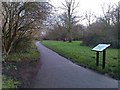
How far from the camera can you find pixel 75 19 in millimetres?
62094

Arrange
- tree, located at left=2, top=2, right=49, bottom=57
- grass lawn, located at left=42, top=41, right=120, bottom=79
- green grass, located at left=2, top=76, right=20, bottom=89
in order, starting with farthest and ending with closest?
tree, located at left=2, top=2, right=49, bottom=57 < grass lawn, located at left=42, top=41, right=120, bottom=79 < green grass, located at left=2, top=76, right=20, bottom=89

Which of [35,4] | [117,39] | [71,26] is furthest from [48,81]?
[71,26]

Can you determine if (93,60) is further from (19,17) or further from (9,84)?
(9,84)

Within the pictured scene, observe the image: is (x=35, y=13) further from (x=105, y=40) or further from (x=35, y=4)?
(x=105, y=40)

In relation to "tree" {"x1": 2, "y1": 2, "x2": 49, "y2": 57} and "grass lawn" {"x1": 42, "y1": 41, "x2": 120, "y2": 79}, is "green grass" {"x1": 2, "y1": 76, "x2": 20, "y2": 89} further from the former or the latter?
"tree" {"x1": 2, "y1": 2, "x2": 49, "y2": 57}

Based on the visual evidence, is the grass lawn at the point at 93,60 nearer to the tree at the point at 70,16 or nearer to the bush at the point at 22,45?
the bush at the point at 22,45

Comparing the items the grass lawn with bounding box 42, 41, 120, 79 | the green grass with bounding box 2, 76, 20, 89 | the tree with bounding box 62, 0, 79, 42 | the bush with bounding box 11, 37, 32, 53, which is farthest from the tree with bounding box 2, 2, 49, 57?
the tree with bounding box 62, 0, 79, 42

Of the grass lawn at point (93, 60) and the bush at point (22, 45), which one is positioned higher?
the bush at point (22, 45)

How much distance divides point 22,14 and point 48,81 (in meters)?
7.97

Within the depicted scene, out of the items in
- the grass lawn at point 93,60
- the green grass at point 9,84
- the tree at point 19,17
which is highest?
the tree at point 19,17

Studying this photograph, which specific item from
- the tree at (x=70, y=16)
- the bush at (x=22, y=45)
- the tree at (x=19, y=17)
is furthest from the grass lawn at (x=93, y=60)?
the tree at (x=70, y=16)

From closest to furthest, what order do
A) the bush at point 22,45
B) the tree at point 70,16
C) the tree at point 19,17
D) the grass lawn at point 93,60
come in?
the grass lawn at point 93,60
the tree at point 19,17
the bush at point 22,45
the tree at point 70,16

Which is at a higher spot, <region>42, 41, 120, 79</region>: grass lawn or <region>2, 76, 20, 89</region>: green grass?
<region>2, 76, 20, 89</region>: green grass

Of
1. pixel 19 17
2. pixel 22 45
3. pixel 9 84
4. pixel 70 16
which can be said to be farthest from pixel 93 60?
pixel 70 16
